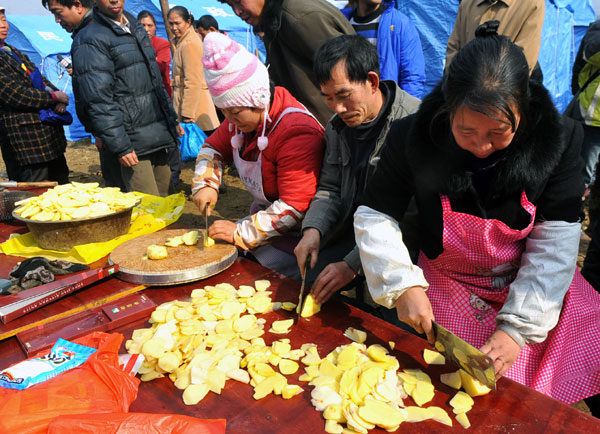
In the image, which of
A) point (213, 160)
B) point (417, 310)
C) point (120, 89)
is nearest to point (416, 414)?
point (417, 310)

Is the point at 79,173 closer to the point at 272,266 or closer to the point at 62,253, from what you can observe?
the point at 62,253

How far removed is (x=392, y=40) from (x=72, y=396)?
3.25m

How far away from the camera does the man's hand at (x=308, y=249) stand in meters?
1.78

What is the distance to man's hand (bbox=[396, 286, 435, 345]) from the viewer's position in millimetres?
1272

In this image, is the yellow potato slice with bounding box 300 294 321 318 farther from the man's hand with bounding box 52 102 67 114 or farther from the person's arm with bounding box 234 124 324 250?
the man's hand with bounding box 52 102 67 114

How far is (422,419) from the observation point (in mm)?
1070

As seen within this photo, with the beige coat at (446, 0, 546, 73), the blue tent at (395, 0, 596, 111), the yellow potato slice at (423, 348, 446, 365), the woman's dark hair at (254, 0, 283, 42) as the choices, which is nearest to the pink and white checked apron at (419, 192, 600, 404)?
the yellow potato slice at (423, 348, 446, 365)

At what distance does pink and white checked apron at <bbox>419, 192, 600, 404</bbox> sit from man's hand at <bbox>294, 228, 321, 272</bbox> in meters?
0.50

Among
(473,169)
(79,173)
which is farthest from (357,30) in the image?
(79,173)

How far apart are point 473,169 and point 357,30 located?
2555 mm

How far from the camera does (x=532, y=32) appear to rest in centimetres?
294

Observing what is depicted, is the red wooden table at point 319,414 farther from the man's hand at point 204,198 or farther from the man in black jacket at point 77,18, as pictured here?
the man in black jacket at point 77,18

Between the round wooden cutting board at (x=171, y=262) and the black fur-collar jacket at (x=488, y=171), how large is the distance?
2.39ft

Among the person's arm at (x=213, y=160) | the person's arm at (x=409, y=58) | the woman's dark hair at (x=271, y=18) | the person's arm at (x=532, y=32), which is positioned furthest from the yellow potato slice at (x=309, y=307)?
the person's arm at (x=409, y=58)
